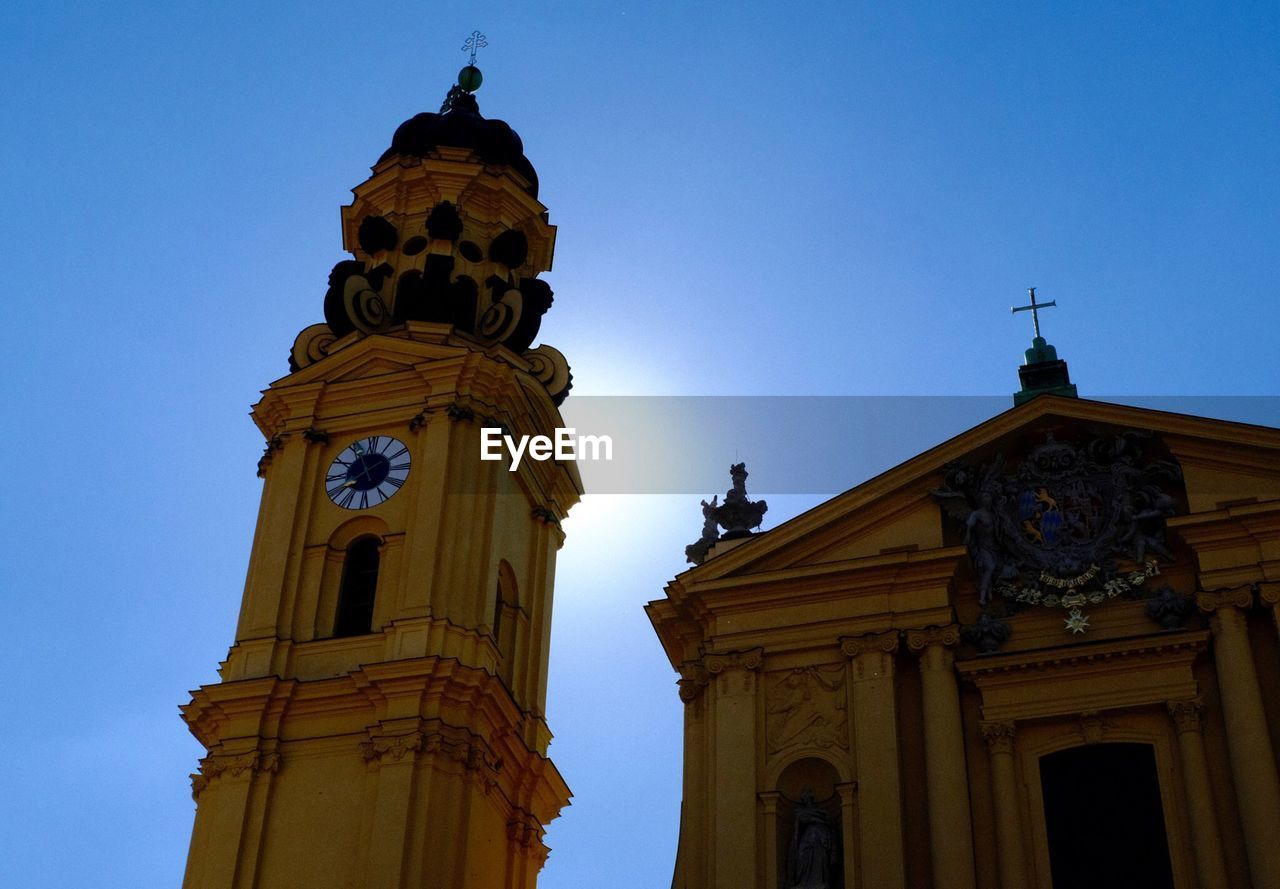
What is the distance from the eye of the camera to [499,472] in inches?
891

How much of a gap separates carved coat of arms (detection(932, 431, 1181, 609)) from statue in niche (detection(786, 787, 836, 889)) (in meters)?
2.66

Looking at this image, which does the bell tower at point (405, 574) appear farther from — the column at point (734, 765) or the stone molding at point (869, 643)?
the stone molding at point (869, 643)

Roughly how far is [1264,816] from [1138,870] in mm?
1270

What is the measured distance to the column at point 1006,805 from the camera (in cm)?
1641

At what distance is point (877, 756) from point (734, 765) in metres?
1.37

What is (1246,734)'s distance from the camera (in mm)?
16219

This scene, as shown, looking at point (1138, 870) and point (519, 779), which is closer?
point (1138, 870)

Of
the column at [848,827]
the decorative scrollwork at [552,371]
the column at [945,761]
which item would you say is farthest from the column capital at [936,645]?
the decorative scrollwork at [552,371]

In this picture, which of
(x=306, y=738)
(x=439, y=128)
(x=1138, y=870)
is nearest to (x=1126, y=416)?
(x=1138, y=870)

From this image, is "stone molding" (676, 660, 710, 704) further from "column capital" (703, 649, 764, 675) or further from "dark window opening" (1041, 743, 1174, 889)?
Answer: "dark window opening" (1041, 743, 1174, 889)

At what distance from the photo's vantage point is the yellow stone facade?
16438 mm

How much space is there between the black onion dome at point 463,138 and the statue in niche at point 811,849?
39.1 ft

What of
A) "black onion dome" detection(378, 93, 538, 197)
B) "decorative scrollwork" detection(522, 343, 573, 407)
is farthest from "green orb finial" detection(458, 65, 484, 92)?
"decorative scrollwork" detection(522, 343, 573, 407)

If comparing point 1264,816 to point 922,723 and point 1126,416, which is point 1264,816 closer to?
point 922,723
